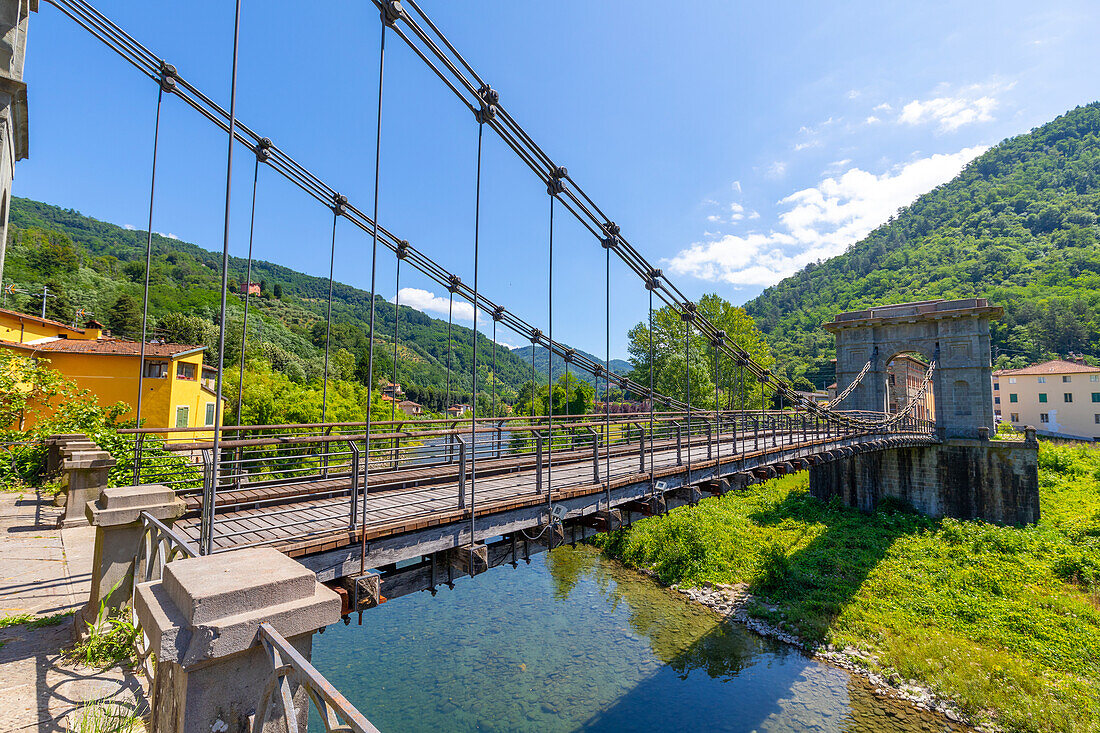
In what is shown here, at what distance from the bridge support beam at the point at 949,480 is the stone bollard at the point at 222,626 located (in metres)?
16.9

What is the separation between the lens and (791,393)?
14.3 meters

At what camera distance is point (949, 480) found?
1827 centimetres

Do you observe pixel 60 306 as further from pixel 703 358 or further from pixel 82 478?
pixel 703 358

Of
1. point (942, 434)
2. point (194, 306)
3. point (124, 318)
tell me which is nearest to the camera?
point (942, 434)

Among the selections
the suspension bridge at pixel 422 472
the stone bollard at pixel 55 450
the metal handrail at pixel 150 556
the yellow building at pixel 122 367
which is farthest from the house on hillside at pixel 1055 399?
the stone bollard at pixel 55 450

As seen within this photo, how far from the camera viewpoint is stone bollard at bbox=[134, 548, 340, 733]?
1.67 m

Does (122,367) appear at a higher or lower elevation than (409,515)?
higher

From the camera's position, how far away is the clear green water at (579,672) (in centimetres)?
812

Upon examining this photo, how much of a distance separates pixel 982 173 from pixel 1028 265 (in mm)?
50841

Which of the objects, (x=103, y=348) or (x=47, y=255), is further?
(x=47, y=255)

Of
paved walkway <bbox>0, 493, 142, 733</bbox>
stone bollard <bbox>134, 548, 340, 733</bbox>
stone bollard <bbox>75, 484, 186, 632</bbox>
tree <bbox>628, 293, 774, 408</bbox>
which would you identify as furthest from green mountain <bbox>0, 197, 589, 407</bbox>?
stone bollard <bbox>134, 548, 340, 733</bbox>

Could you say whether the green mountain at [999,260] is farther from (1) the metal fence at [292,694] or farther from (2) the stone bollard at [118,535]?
(1) the metal fence at [292,694]

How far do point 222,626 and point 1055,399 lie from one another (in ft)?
180

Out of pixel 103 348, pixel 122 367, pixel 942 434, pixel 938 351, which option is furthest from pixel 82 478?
pixel 938 351
